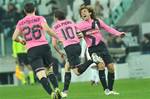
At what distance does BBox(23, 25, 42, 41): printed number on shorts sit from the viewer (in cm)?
1645

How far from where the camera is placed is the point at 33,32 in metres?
16.5

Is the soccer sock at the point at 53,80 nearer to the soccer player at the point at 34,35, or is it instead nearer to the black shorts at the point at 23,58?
the soccer player at the point at 34,35

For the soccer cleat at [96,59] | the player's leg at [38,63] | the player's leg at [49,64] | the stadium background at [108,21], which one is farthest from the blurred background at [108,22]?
the player's leg at [38,63]

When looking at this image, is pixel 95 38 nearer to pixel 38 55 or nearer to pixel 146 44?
pixel 38 55

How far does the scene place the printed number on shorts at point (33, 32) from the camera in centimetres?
1645

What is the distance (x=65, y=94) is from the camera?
1927 centimetres

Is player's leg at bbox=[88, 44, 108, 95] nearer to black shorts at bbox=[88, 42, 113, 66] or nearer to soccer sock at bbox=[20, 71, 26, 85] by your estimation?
black shorts at bbox=[88, 42, 113, 66]

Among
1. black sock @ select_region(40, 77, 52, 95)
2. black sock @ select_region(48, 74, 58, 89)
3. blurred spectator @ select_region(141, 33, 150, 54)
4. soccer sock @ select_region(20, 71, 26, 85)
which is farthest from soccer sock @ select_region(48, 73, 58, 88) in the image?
blurred spectator @ select_region(141, 33, 150, 54)

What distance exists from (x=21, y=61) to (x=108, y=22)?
5.33 m

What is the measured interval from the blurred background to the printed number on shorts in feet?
50.5

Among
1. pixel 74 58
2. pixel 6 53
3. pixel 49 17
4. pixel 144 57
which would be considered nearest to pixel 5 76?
pixel 6 53

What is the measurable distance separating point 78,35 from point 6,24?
1577 cm

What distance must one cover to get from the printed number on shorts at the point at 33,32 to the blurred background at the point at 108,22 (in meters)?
15.4

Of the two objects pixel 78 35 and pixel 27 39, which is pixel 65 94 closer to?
pixel 78 35
